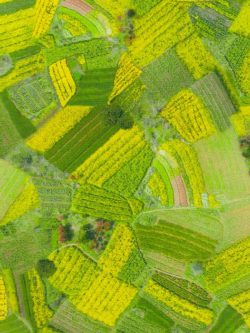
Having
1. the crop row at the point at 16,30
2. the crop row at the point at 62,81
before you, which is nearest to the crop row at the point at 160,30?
the crop row at the point at 62,81

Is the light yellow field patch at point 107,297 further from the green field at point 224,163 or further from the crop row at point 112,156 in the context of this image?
the green field at point 224,163

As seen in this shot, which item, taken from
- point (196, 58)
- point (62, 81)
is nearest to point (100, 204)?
point (62, 81)

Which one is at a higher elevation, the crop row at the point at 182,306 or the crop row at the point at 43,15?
the crop row at the point at 43,15

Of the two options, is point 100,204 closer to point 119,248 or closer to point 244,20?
point 119,248

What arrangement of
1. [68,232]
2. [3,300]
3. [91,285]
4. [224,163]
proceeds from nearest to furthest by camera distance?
[224,163]
[68,232]
[91,285]
[3,300]

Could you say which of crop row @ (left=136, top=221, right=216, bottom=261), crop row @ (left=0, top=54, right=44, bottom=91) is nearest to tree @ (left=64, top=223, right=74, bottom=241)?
crop row @ (left=136, top=221, right=216, bottom=261)

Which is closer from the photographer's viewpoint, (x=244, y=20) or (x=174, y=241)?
(x=244, y=20)

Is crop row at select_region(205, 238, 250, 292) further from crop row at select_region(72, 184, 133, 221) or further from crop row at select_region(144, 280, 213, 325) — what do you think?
crop row at select_region(72, 184, 133, 221)

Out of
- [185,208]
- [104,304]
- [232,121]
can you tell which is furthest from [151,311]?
[232,121]

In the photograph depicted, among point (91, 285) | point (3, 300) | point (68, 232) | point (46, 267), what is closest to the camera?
point (46, 267)
